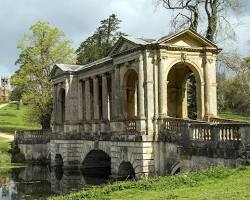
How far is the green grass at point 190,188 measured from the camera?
12945 millimetres

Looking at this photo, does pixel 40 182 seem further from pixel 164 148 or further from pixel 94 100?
pixel 164 148

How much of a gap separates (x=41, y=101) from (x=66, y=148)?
47.0 ft

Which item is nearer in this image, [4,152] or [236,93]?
[4,152]

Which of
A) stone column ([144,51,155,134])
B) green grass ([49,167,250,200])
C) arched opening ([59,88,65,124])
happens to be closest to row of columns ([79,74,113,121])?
arched opening ([59,88,65,124])

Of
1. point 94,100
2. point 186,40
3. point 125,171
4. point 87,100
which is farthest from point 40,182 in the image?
point 186,40

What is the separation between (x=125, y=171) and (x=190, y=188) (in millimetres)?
15223

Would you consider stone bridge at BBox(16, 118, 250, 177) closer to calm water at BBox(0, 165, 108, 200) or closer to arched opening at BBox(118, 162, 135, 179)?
arched opening at BBox(118, 162, 135, 179)

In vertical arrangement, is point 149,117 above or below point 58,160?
above

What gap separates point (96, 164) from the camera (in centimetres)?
3859

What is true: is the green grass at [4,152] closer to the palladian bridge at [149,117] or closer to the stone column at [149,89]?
the palladian bridge at [149,117]

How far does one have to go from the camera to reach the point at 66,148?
37.9 meters

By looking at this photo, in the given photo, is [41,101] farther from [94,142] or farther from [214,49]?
[214,49]

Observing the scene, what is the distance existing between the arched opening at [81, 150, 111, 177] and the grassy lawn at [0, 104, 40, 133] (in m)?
20.8

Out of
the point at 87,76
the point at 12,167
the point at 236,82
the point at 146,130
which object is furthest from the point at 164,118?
the point at 236,82
